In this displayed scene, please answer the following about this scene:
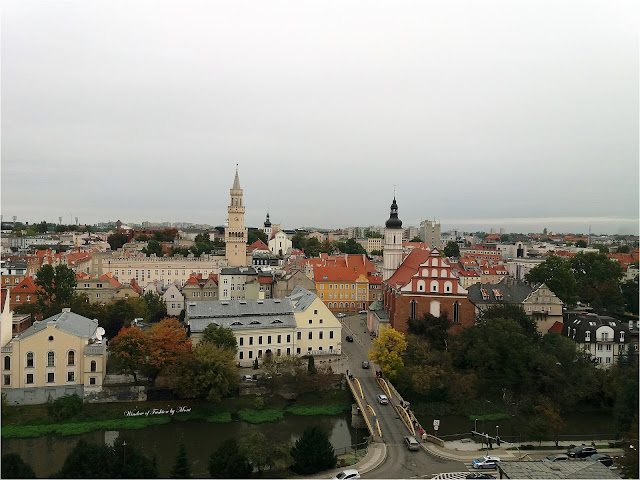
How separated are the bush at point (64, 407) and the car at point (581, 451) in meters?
25.6

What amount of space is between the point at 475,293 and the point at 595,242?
71420 mm

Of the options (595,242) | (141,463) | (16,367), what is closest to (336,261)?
(16,367)

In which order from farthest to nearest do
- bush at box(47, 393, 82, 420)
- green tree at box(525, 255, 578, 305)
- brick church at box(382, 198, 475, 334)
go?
green tree at box(525, 255, 578, 305), brick church at box(382, 198, 475, 334), bush at box(47, 393, 82, 420)

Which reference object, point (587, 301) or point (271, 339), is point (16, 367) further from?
point (587, 301)

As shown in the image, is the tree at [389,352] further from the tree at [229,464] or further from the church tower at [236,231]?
the church tower at [236,231]

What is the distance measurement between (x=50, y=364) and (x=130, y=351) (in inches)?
176

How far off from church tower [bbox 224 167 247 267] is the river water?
123ft

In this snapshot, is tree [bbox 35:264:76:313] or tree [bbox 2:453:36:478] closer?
tree [bbox 2:453:36:478]

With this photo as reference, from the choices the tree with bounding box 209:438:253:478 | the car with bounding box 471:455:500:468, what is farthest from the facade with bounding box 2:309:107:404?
the car with bounding box 471:455:500:468

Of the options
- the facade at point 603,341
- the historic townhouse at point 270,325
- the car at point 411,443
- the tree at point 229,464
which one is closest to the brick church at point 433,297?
the historic townhouse at point 270,325

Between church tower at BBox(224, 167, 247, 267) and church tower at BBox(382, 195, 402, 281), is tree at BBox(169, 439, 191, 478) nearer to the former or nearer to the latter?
church tower at BBox(382, 195, 402, 281)

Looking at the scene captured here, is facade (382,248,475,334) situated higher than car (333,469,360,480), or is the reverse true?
facade (382,248,475,334)

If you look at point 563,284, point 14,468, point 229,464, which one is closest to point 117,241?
point 563,284

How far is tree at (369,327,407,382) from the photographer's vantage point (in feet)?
103
